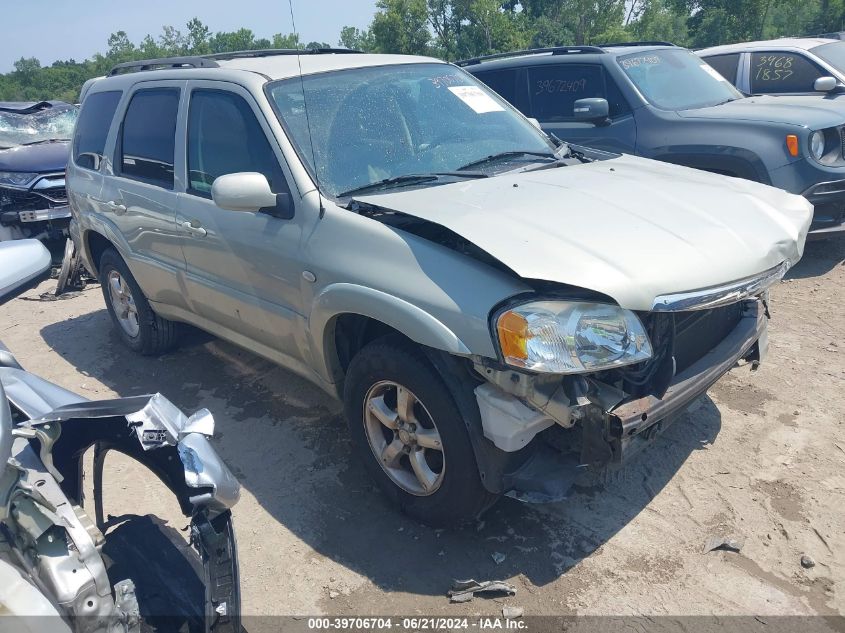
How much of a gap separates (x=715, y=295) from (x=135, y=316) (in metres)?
4.22

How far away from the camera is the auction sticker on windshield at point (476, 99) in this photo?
4.05m

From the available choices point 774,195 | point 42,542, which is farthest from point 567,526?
point 42,542

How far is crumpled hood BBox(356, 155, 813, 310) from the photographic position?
2.56 meters

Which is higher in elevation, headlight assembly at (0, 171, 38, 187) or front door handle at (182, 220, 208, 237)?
front door handle at (182, 220, 208, 237)

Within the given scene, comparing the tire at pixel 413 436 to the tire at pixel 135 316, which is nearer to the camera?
the tire at pixel 413 436

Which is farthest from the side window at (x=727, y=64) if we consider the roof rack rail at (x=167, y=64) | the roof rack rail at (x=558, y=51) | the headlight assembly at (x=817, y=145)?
the roof rack rail at (x=167, y=64)

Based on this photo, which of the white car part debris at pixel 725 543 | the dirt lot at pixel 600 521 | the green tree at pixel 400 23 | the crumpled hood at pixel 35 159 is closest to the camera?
the dirt lot at pixel 600 521

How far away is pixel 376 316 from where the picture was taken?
114 inches

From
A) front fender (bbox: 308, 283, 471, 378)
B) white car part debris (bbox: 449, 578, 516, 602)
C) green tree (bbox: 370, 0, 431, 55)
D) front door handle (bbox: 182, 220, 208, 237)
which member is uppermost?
green tree (bbox: 370, 0, 431, 55)

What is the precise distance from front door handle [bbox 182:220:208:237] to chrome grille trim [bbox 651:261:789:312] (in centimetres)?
250

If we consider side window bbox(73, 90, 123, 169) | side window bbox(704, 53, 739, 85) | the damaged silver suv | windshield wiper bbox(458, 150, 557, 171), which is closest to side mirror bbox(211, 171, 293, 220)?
the damaged silver suv

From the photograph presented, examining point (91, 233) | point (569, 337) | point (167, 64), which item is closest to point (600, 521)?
point (569, 337)

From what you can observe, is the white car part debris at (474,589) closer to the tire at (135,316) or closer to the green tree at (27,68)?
the tire at (135,316)

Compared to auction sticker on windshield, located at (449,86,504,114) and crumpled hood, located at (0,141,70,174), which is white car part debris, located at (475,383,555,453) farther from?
crumpled hood, located at (0,141,70,174)
